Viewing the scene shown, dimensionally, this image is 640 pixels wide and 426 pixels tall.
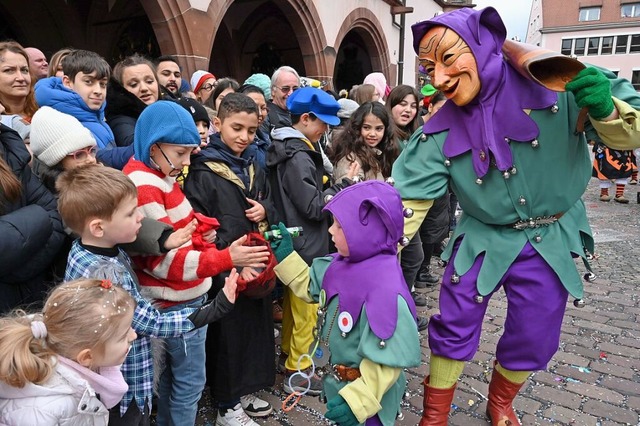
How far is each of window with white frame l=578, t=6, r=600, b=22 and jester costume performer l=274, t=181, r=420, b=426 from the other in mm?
44560

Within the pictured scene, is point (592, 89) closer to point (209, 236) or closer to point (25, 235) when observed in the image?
point (209, 236)

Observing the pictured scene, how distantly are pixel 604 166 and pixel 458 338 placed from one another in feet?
27.5

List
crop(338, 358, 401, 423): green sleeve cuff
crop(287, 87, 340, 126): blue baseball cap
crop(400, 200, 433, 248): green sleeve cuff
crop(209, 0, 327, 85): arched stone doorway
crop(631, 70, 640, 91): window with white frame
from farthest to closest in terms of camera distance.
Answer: crop(631, 70, 640, 91): window with white frame
crop(209, 0, 327, 85): arched stone doorway
crop(287, 87, 340, 126): blue baseball cap
crop(400, 200, 433, 248): green sleeve cuff
crop(338, 358, 401, 423): green sleeve cuff

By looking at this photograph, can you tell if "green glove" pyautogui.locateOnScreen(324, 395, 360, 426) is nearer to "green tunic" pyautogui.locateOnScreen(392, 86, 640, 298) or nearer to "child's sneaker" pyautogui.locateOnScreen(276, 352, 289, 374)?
"green tunic" pyautogui.locateOnScreen(392, 86, 640, 298)

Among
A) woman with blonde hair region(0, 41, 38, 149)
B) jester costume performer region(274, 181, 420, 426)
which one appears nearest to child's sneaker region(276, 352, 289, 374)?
jester costume performer region(274, 181, 420, 426)

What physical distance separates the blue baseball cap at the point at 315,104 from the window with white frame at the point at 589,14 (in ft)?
143

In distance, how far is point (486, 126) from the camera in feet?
Answer: 6.44

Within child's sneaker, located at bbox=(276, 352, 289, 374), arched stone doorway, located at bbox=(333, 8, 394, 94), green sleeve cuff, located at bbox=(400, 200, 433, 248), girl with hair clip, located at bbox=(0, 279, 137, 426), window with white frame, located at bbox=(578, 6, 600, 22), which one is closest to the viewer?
girl with hair clip, located at bbox=(0, 279, 137, 426)

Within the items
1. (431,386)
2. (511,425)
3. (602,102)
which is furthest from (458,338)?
(602,102)

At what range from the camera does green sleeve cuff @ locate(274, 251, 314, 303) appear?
1979 millimetres

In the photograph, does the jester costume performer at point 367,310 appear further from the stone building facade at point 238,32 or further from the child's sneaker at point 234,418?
the stone building facade at point 238,32

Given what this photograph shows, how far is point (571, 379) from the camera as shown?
2.91 metres

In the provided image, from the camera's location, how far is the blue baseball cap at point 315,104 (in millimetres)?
2750

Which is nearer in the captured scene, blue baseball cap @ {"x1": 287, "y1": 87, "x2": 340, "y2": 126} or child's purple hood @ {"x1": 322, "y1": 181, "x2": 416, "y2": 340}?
child's purple hood @ {"x1": 322, "y1": 181, "x2": 416, "y2": 340}
